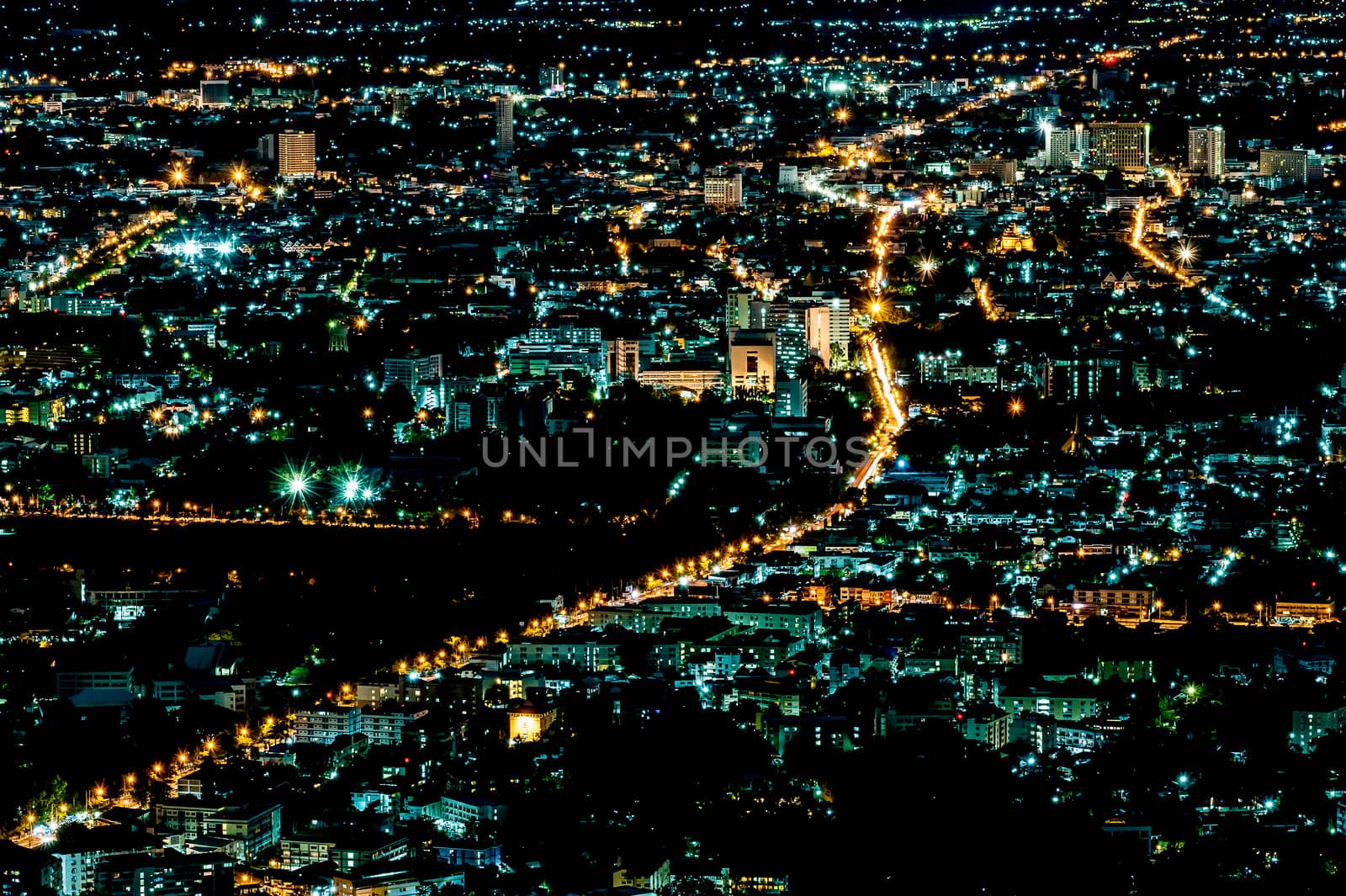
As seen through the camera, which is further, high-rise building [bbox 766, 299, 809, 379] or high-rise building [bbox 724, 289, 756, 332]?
high-rise building [bbox 724, 289, 756, 332]

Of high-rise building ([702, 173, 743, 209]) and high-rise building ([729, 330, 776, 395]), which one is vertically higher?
high-rise building ([702, 173, 743, 209])

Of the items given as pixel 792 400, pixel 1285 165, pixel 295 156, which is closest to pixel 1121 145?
pixel 1285 165

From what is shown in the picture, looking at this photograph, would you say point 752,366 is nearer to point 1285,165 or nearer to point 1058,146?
point 1285,165

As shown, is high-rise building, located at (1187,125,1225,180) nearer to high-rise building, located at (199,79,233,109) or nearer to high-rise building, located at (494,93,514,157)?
high-rise building, located at (494,93,514,157)

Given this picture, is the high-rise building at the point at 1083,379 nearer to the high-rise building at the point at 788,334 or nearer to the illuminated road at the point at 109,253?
the high-rise building at the point at 788,334

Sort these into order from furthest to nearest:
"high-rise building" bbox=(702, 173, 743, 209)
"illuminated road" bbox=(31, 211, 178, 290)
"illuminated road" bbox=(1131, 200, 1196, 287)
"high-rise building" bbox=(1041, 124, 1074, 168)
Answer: "high-rise building" bbox=(1041, 124, 1074, 168) → "high-rise building" bbox=(702, 173, 743, 209) → "illuminated road" bbox=(31, 211, 178, 290) → "illuminated road" bbox=(1131, 200, 1196, 287)

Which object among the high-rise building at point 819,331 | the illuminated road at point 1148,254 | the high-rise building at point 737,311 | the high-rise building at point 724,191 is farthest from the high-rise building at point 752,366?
the high-rise building at point 724,191

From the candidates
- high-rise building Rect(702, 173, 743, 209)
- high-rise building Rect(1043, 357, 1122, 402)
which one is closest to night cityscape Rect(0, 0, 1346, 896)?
high-rise building Rect(1043, 357, 1122, 402)
